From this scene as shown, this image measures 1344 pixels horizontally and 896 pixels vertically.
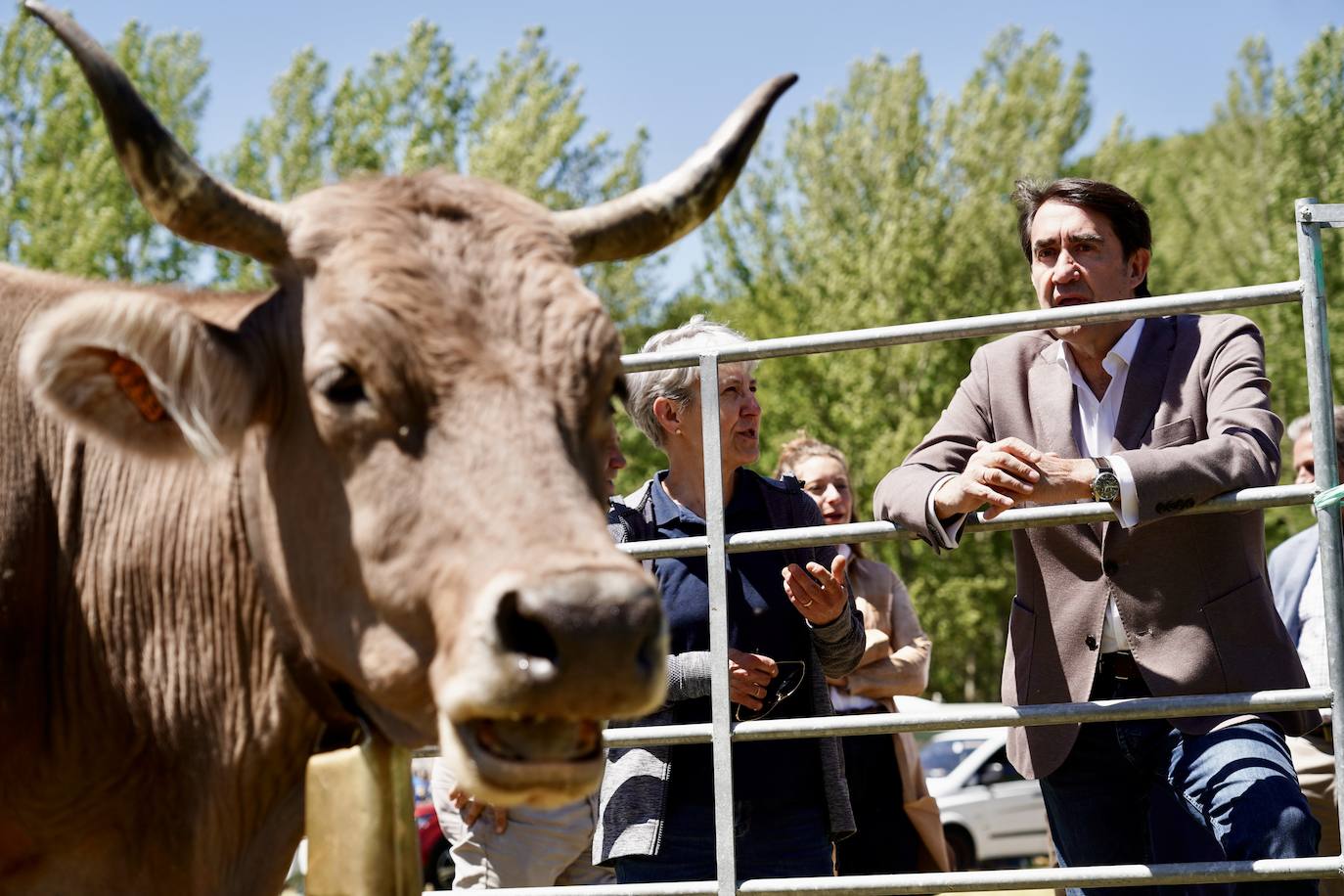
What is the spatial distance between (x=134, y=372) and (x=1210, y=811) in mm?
3015

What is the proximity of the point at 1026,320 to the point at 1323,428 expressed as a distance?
91cm

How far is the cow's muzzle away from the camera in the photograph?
2.43m

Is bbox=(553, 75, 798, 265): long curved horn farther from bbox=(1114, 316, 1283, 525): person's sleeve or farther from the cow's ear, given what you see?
bbox=(1114, 316, 1283, 525): person's sleeve

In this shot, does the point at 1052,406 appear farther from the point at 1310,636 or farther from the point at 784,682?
the point at 1310,636

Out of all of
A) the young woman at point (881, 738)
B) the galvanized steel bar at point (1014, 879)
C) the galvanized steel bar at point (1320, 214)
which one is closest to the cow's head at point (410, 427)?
the galvanized steel bar at point (1014, 879)

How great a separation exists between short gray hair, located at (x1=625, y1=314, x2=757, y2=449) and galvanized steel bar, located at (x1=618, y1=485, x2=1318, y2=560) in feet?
2.06

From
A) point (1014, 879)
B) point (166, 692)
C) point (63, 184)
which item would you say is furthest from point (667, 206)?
point (63, 184)

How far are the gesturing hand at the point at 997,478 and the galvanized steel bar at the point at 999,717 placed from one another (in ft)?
2.00

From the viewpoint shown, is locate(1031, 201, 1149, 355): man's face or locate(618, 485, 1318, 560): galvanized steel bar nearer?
locate(618, 485, 1318, 560): galvanized steel bar

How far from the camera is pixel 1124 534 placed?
4277mm

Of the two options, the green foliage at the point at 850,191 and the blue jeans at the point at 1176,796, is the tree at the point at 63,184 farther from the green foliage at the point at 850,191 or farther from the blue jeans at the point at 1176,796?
the blue jeans at the point at 1176,796

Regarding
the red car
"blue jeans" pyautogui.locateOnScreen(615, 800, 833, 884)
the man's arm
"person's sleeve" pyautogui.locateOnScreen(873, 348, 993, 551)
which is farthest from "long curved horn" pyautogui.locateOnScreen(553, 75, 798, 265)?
the red car

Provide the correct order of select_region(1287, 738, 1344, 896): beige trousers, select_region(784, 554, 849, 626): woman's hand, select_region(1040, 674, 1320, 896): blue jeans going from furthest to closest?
select_region(1287, 738, 1344, 896): beige trousers, select_region(784, 554, 849, 626): woman's hand, select_region(1040, 674, 1320, 896): blue jeans

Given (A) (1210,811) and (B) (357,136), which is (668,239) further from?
(B) (357,136)
